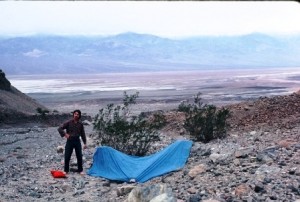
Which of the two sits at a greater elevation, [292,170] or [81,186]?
[292,170]

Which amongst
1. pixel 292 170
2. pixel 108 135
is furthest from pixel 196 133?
pixel 292 170

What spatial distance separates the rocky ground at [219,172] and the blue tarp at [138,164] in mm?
179

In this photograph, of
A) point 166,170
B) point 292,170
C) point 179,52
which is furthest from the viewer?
point 179,52

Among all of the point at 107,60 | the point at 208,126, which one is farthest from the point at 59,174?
the point at 107,60

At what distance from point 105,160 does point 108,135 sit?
308 centimetres

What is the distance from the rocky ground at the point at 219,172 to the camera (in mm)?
6930

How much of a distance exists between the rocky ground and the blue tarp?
0.59ft

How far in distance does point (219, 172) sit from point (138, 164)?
2.09m

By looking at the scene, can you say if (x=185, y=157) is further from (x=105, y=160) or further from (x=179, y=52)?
(x=179, y=52)

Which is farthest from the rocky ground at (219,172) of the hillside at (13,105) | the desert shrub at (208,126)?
the hillside at (13,105)

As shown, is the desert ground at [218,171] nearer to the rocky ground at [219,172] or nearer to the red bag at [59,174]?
the rocky ground at [219,172]

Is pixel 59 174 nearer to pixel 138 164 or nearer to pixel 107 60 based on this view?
pixel 138 164

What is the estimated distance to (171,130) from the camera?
667 inches

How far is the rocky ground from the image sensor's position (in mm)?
6930
